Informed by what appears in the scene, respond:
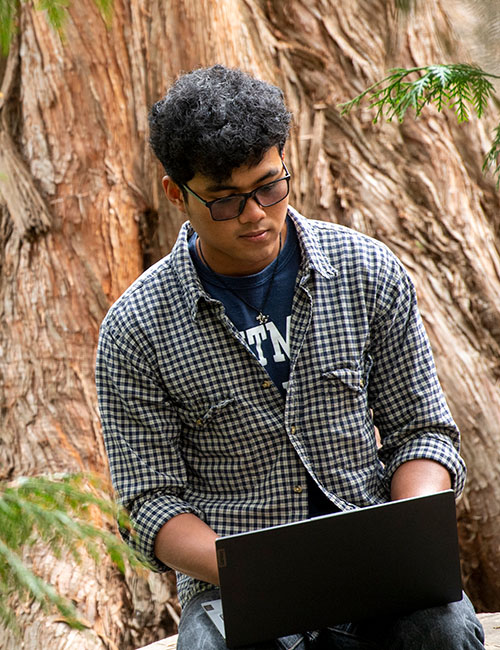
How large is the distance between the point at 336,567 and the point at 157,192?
78.4 inches

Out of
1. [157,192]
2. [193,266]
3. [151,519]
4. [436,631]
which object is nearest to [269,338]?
[193,266]

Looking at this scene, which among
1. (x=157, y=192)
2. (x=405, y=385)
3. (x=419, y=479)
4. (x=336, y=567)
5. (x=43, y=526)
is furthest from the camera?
(x=157, y=192)

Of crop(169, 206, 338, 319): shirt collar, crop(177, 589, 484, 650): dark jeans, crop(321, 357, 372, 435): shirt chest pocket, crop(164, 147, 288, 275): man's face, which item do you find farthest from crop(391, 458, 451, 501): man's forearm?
crop(164, 147, 288, 275): man's face

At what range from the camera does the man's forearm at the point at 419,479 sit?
1.77 meters

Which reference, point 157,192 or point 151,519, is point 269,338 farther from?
point 157,192

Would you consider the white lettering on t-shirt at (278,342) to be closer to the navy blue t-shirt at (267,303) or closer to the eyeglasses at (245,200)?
the navy blue t-shirt at (267,303)

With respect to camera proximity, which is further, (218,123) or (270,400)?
(270,400)

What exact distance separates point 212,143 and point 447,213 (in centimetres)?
154

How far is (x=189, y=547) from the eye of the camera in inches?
68.7

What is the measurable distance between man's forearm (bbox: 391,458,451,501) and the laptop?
0.71 ft

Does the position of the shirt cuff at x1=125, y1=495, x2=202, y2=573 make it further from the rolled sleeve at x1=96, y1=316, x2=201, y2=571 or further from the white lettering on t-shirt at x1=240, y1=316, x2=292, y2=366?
the white lettering on t-shirt at x1=240, y1=316, x2=292, y2=366

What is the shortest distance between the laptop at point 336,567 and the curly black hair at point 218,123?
0.76m

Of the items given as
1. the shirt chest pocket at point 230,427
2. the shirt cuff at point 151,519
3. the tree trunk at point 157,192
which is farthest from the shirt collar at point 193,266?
the tree trunk at point 157,192

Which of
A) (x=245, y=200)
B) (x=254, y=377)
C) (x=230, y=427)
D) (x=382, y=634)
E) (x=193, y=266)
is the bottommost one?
(x=382, y=634)
